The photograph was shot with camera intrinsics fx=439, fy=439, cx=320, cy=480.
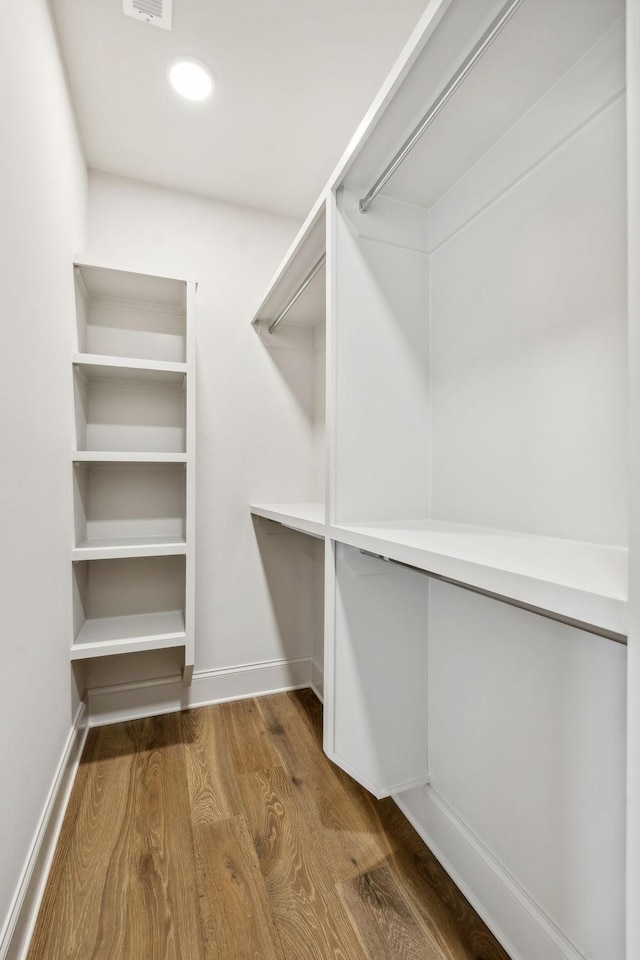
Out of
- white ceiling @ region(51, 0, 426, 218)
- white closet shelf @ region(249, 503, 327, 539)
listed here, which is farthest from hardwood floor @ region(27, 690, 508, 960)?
white ceiling @ region(51, 0, 426, 218)

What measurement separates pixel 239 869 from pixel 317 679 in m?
1.06

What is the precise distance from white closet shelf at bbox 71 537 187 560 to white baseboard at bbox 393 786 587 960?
1215mm

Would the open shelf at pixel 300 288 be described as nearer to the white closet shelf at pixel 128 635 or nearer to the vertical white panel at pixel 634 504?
the vertical white panel at pixel 634 504

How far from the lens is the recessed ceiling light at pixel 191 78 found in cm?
144

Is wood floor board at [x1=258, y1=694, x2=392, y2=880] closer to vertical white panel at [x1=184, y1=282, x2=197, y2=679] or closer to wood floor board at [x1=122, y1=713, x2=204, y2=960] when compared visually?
wood floor board at [x1=122, y1=713, x2=204, y2=960]

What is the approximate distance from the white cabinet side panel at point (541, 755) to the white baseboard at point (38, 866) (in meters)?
1.06

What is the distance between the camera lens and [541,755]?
944 millimetres

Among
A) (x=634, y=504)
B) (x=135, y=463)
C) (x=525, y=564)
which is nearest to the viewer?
(x=634, y=504)

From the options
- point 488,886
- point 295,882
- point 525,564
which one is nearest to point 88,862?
point 295,882

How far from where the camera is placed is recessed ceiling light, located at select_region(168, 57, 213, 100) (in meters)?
1.44

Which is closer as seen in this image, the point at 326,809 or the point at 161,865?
the point at 161,865

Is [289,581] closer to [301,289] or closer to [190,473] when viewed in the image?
A: [190,473]

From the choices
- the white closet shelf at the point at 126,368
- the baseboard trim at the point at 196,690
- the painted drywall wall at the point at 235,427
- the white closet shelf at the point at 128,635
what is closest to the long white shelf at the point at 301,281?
the painted drywall wall at the point at 235,427

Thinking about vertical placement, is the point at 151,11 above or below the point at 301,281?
above
